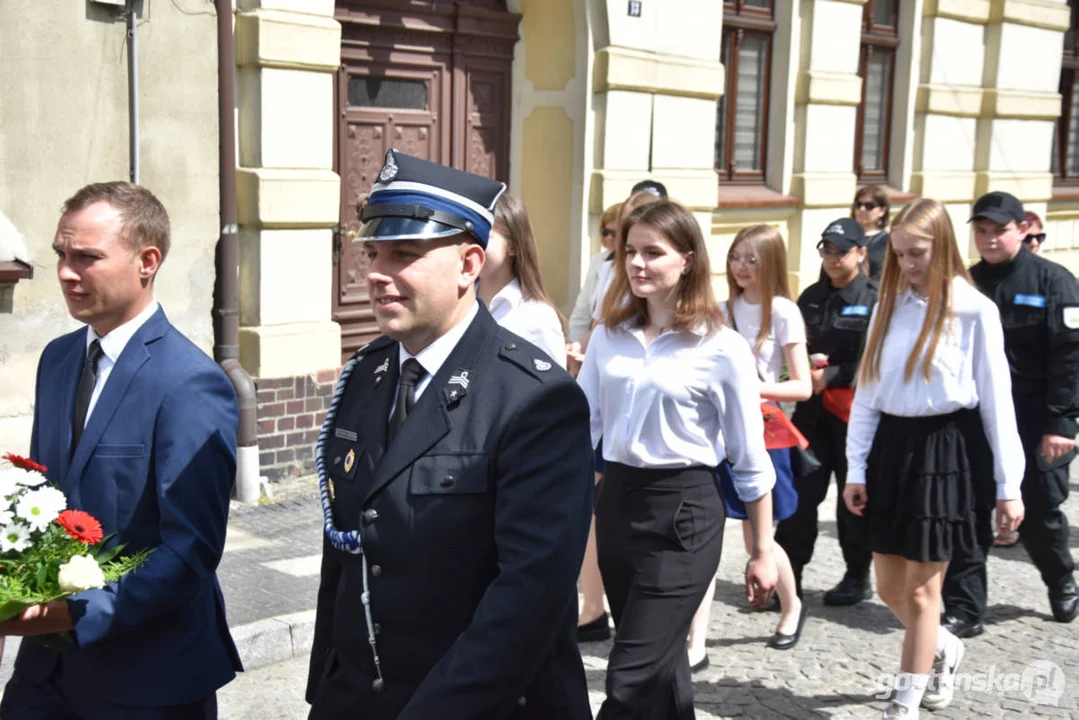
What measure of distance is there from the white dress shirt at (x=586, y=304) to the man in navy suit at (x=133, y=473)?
4.78 m

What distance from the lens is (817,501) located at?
653 centimetres

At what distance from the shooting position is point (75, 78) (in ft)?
24.5

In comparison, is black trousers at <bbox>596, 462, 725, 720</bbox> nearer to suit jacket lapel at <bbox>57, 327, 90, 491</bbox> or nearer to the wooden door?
suit jacket lapel at <bbox>57, 327, 90, 491</bbox>

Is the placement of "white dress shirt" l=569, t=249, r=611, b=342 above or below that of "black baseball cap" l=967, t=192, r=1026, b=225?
below

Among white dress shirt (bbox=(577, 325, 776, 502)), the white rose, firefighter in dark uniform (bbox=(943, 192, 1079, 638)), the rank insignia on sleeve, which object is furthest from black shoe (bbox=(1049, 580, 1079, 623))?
the white rose

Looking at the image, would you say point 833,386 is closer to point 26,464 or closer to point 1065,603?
point 1065,603

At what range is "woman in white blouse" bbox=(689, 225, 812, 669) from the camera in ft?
19.4

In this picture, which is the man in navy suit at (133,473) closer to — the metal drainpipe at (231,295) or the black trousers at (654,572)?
the black trousers at (654,572)

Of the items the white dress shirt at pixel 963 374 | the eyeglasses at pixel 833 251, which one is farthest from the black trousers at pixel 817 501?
the white dress shirt at pixel 963 374

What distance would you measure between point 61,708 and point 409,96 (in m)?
7.35

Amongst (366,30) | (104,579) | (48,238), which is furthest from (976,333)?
(366,30)

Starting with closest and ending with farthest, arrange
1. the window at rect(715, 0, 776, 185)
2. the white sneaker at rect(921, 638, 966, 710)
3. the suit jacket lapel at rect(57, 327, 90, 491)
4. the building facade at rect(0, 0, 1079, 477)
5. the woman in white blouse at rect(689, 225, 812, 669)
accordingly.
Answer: the suit jacket lapel at rect(57, 327, 90, 491) < the white sneaker at rect(921, 638, 966, 710) < the woman in white blouse at rect(689, 225, 812, 669) < the building facade at rect(0, 0, 1079, 477) < the window at rect(715, 0, 776, 185)

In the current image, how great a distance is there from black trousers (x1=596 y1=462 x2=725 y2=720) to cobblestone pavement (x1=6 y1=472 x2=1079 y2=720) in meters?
1.11

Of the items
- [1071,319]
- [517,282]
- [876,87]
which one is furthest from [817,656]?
[876,87]
